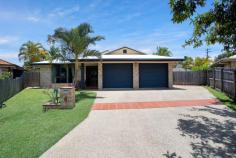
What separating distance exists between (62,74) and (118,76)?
674 cm

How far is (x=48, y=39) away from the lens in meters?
19.9

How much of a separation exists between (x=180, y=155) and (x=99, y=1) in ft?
31.3

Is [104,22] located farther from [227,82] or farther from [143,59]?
[227,82]

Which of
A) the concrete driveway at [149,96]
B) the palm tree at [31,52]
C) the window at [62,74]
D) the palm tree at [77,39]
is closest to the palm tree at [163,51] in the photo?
the palm tree at [31,52]

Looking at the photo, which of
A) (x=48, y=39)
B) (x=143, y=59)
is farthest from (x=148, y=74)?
(x=48, y=39)

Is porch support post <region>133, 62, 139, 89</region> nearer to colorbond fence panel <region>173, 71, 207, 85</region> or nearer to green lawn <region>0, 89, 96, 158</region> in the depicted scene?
colorbond fence panel <region>173, 71, 207, 85</region>

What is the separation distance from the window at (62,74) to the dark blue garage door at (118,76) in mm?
4424

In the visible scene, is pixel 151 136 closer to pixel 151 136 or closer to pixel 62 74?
pixel 151 136

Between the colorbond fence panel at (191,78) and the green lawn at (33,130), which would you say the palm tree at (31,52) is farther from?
the green lawn at (33,130)

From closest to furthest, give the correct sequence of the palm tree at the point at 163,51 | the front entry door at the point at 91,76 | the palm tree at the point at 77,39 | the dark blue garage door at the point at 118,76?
the palm tree at the point at 77,39 → the dark blue garage door at the point at 118,76 → the front entry door at the point at 91,76 → the palm tree at the point at 163,51

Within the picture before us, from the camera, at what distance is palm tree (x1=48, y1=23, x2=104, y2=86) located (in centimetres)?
1869

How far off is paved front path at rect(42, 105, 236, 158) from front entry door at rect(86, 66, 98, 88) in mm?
14749

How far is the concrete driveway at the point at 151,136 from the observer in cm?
521

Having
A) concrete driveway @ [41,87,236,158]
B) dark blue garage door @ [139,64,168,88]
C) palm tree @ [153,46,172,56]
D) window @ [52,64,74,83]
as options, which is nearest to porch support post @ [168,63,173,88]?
dark blue garage door @ [139,64,168,88]
